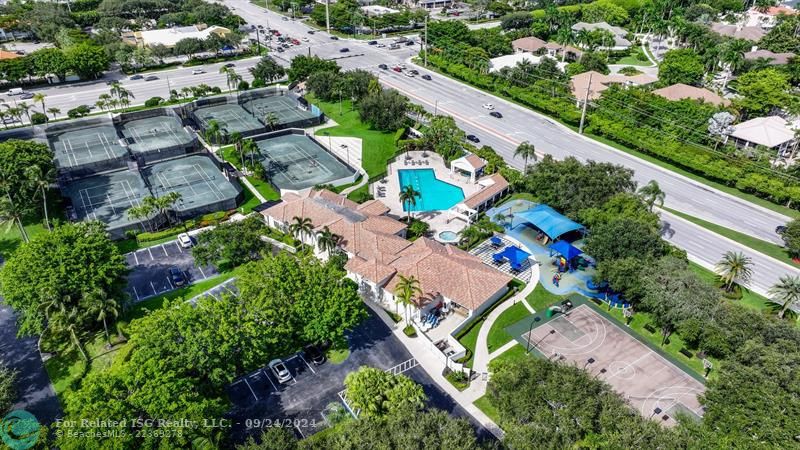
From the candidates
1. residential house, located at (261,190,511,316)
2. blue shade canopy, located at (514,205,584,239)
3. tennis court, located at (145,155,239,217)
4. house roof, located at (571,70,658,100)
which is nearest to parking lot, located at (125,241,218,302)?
tennis court, located at (145,155,239,217)

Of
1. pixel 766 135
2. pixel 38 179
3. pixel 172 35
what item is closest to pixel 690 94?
pixel 766 135

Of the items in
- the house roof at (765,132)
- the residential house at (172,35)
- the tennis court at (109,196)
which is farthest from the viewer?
the residential house at (172,35)

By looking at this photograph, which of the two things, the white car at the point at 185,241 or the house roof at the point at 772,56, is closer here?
the white car at the point at 185,241

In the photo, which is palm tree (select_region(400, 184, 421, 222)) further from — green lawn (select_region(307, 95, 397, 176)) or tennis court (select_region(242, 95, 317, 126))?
tennis court (select_region(242, 95, 317, 126))

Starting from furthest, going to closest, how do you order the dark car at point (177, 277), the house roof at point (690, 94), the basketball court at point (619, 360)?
the house roof at point (690, 94) < the dark car at point (177, 277) < the basketball court at point (619, 360)

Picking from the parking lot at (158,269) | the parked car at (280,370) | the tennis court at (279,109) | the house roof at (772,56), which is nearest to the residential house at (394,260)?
the parking lot at (158,269)

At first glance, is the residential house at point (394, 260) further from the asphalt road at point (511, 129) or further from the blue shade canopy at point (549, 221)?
the asphalt road at point (511, 129)

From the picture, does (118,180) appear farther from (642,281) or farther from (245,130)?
(642,281)

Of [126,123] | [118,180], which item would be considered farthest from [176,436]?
[126,123]
